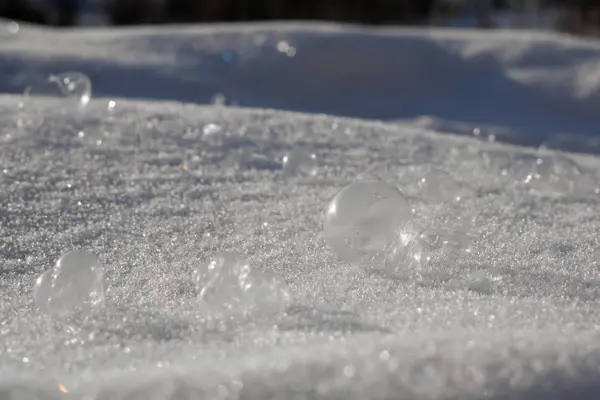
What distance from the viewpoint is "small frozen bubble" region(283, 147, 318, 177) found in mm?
1839

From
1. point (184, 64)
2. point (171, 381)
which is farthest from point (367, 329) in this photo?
point (184, 64)

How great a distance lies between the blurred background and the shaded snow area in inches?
233

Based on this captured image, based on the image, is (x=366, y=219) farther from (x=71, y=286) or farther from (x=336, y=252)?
(x=71, y=286)

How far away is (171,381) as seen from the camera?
0.76 metres

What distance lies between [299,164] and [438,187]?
343 millimetres

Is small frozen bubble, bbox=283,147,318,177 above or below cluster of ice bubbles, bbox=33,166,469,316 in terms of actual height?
below

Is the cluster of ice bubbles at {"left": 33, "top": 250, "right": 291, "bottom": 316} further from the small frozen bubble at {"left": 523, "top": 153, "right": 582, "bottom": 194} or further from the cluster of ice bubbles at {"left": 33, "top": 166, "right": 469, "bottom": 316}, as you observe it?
the small frozen bubble at {"left": 523, "top": 153, "right": 582, "bottom": 194}

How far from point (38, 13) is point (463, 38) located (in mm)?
9890

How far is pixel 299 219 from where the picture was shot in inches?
60.6

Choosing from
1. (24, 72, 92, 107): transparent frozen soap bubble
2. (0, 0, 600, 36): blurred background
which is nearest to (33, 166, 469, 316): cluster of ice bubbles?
(24, 72, 92, 107): transparent frozen soap bubble

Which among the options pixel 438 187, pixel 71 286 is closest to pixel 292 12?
pixel 438 187

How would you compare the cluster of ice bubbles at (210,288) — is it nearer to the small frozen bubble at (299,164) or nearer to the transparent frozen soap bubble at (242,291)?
the transparent frozen soap bubble at (242,291)

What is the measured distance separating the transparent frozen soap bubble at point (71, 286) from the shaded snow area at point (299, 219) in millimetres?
27

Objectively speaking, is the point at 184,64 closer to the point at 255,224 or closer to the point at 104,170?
the point at 104,170
